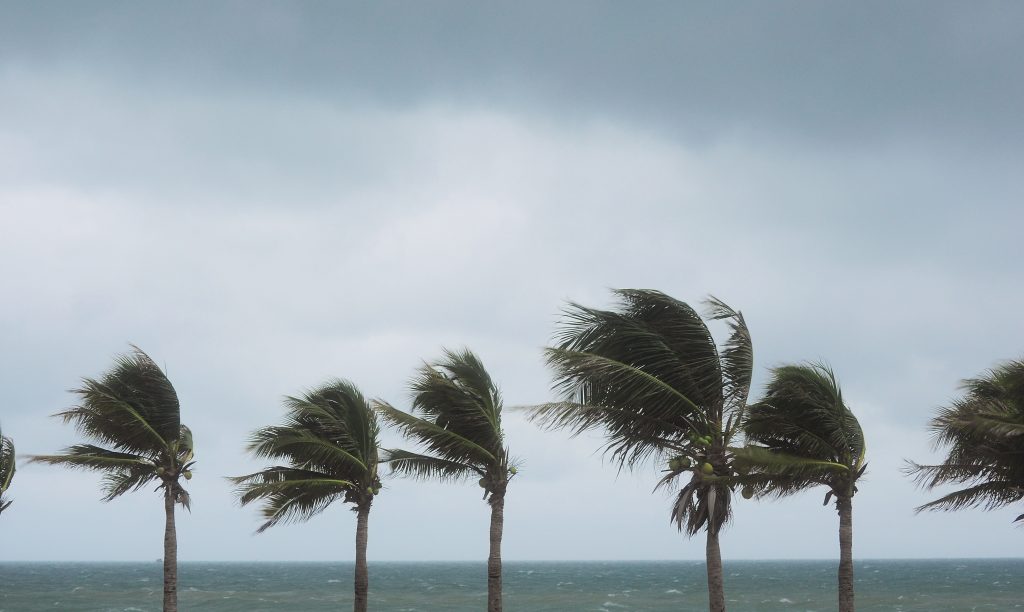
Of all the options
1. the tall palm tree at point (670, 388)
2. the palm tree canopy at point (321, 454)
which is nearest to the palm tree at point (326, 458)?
the palm tree canopy at point (321, 454)

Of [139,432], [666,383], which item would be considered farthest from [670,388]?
[139,432]

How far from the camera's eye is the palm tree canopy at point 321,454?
2670 centimetres

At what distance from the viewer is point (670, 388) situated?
20.0 m

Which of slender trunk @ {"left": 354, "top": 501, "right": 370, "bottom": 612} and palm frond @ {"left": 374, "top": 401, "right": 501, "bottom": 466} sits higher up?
palm frond @ {"left": 374, "top": 401, "right": 501, "bottom": 466}

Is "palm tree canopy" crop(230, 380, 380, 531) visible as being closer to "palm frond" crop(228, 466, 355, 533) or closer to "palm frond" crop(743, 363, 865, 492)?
"palm frond" crop(228, 466, 355, 533)

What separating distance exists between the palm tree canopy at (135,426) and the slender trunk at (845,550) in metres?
17.3

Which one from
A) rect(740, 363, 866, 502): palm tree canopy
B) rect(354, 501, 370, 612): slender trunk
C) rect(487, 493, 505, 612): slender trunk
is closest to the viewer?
rect(740, 363, 866, 502): palm tree canopy

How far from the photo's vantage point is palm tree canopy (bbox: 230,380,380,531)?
26.7 meters

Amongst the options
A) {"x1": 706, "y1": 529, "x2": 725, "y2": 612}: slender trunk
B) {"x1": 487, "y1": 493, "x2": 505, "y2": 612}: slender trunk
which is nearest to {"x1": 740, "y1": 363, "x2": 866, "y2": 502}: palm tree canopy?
{"x1": 706, "y1": 529, "x2": 725, "y2": 612}: slender trunk

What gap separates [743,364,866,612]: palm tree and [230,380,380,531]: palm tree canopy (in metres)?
11.0

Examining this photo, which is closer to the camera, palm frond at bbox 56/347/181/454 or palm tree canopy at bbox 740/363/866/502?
palm tree canopy at bbox 740/363/866/502

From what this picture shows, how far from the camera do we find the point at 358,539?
2700cm

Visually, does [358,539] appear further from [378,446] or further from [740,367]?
[740,367]

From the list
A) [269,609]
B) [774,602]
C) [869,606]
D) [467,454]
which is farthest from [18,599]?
[467,454]
